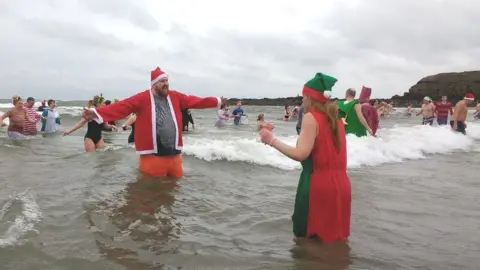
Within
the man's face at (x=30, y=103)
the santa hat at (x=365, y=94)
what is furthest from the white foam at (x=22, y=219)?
the man's face at (x=30, y=103)

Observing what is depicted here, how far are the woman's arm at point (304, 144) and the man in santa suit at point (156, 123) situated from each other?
2818 millimetres

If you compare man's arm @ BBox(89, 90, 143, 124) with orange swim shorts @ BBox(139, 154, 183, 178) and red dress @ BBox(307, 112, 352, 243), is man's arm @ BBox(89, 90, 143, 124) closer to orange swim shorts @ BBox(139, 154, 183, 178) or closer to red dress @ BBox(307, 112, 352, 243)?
orange swim shorts @ BBox(139, 154, 183, 178)

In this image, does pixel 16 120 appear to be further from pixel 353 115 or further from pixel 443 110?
pixel 443 110

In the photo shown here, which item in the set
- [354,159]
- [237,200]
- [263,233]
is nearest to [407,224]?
[263,233]

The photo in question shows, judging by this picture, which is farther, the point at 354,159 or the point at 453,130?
the point at 453,130

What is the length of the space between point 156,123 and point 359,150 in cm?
664

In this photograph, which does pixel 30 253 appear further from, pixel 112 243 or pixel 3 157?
pixel 3 157

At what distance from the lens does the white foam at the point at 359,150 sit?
10398mm

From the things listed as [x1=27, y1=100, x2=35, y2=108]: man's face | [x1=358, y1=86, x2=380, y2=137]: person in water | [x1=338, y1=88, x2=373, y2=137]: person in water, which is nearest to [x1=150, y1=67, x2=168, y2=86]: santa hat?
[x1=338, y1=88, x2=373, y2=137]: person in water

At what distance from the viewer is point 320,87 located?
3832mm

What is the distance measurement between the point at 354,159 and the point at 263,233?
651cm

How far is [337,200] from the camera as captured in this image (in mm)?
3791

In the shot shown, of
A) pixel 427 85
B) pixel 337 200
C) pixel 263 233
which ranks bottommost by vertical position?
pixel 263 233

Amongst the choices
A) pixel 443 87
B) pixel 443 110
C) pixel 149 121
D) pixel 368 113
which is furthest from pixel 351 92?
pixel 443 87
